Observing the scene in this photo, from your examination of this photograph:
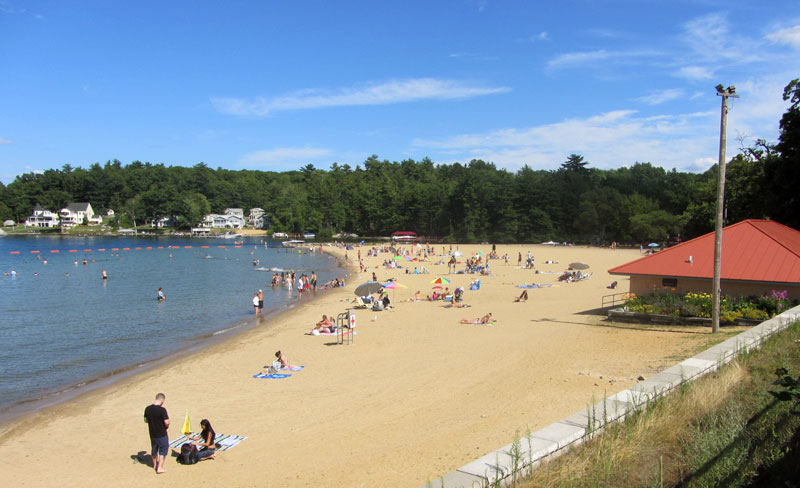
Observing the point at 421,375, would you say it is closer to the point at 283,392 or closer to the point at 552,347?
the point at 283,392

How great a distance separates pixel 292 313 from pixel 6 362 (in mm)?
14006

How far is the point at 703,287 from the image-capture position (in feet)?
68.0

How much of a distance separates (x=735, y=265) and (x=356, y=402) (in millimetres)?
15873

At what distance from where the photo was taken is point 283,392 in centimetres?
1480

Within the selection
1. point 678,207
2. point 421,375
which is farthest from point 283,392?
point 678,207

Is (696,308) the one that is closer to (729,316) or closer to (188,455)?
(729,316)

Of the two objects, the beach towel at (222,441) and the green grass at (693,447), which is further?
the beach towel at (222,441)

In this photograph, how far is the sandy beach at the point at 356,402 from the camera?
989 centimetres

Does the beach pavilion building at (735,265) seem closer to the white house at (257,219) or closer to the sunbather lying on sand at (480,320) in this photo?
the sunbather lying on sand at (480,320)

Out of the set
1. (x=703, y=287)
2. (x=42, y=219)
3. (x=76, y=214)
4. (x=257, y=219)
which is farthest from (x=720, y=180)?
(x=42, y=219)

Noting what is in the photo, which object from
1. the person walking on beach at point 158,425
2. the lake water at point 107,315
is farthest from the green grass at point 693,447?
the lake water at point 107,315

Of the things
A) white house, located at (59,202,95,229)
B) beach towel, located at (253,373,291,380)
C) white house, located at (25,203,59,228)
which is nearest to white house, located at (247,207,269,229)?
white house, located at (59,202,95,229)

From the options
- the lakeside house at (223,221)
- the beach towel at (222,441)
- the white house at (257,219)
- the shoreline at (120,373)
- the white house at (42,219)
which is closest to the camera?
the beach towel at (222,441)

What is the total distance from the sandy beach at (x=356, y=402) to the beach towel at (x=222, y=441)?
0.20 m
